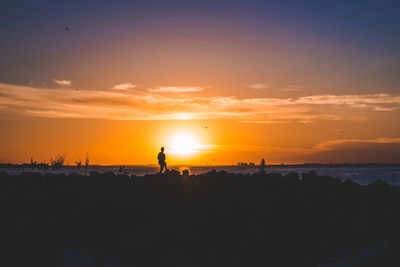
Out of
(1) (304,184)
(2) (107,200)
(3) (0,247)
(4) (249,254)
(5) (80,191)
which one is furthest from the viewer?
(1) (304,184)

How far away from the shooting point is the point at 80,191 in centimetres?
1259

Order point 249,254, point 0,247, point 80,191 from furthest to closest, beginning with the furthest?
1. point 80,191
2. point 249,254
3. point 0,247

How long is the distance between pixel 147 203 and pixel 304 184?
6692mm

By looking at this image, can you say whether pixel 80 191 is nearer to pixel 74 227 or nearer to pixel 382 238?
pixel 74 227

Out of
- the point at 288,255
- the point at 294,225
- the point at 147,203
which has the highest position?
the point at 147,203

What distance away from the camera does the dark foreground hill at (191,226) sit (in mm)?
9840

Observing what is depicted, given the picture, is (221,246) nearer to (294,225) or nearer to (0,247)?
(294,225)

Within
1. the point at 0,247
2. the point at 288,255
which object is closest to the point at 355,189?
the point at 288,255

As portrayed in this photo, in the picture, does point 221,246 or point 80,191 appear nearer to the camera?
point 221,246

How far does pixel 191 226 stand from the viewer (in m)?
10.9

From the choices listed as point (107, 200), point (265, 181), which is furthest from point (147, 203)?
point (265, 181)

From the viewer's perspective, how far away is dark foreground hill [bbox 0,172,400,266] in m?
9.84

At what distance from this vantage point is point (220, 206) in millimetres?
11641

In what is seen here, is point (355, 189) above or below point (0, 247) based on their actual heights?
above
